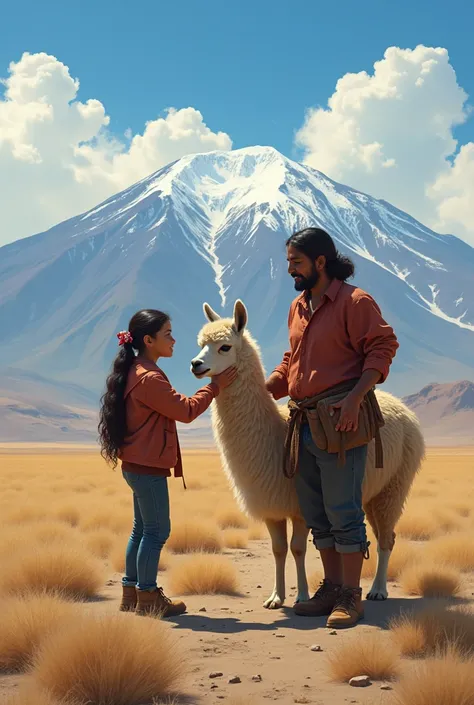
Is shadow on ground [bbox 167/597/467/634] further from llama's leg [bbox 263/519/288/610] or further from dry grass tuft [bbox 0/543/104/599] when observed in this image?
dry grass tuft [bbox 0/543/104/599]

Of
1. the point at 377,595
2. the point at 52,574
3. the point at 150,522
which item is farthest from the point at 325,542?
the point at 52,574

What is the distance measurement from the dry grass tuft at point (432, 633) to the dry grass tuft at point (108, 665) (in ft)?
3.94

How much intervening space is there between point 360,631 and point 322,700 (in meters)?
1.29

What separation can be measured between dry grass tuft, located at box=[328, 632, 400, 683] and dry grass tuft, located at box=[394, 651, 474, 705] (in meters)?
0.49

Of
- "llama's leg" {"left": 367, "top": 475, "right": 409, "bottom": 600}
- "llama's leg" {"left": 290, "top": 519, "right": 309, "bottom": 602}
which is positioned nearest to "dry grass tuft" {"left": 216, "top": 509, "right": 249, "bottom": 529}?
"llama's leg" {"left": 367, "top": 475, "right": 409, "bottom": 600}

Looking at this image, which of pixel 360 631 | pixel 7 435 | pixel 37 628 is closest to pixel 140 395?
pixel 37 628

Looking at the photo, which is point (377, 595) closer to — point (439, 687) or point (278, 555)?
point (278, 555)

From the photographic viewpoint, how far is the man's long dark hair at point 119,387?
561 centimetres

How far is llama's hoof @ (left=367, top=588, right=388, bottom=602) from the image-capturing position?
6256mm

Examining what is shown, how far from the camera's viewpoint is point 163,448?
18.3 ft

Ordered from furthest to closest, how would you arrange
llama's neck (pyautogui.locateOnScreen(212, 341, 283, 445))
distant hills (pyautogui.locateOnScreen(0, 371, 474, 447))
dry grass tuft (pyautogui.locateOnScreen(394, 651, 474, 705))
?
distant hills (pyautogui.locateOnScreen(0, 371, 474, 447)) < llama's neck (pyautogui.locateOnScreen(212, 341, 283, 445)) < dry grass tuft (pyautogui.locateOnScreen(394, 651, 474, 705))

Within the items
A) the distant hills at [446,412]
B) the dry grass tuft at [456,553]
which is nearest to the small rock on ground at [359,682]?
the dry grass tuft at [456,553]

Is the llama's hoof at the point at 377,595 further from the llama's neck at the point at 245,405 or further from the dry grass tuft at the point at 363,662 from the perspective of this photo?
the dry grass tuft at the point at 363,662

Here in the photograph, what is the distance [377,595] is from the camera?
628cm
